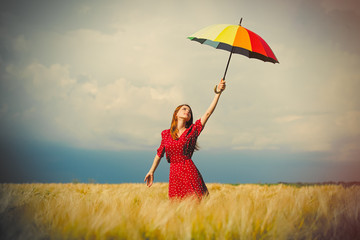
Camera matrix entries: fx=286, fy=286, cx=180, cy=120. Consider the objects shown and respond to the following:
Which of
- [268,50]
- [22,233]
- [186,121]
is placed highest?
[268,50]

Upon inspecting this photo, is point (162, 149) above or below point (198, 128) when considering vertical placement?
below

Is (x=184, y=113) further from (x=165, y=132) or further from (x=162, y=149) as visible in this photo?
(x=162, y=149)

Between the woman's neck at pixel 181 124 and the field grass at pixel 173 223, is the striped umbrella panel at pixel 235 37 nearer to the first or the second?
the woman's neck at pixel 181 124

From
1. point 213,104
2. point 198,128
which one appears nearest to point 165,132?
point 198,128

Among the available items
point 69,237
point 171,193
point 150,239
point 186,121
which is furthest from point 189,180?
point 69,237

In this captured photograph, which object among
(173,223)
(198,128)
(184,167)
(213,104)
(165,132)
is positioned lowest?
(173,223)

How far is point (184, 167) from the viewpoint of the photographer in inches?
176

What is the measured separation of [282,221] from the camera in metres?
2.60

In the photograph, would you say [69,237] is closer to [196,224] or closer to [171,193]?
[196,224]

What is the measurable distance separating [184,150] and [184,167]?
27 cm

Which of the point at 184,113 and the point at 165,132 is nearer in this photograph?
the point at 184,113

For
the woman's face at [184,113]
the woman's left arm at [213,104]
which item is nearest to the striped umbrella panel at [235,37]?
the woman's left arm at [213,104]

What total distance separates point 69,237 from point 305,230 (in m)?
2.08

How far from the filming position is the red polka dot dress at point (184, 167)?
172 inches
